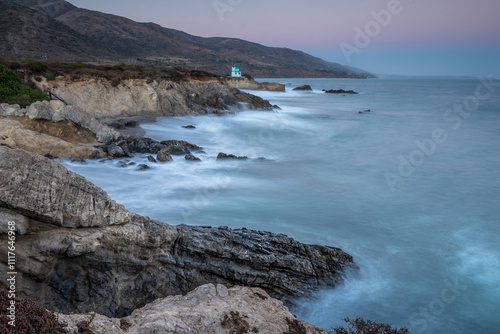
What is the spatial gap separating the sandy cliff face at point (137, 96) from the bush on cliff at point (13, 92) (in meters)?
5.37

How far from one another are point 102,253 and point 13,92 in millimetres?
16059

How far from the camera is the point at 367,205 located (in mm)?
13930

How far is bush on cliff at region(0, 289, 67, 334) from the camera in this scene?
341 centimetres

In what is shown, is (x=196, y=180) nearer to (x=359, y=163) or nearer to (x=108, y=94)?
(x=359, y=163)

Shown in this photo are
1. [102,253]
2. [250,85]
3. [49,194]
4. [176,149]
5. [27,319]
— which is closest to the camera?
[27,319]

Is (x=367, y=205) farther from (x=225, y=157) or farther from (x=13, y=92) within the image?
(x=13, y=92)

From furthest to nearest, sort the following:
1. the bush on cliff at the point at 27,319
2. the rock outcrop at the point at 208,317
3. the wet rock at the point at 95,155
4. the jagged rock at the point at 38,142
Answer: the wet rock at the point at 95,155, the jagged rock at the point at 38,142, the rock outcrop at the point at 208,317, the bush on cliff at the point at 27,319

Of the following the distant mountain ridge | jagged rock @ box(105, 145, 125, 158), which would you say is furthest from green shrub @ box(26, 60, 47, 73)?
the distant mountain ridge

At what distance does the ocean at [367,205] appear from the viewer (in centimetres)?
816

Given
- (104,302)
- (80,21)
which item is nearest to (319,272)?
(104,302)

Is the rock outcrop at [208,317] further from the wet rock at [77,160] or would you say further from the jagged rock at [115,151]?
the jagged rock at [115,151]

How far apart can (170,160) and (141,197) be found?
4.59 metres

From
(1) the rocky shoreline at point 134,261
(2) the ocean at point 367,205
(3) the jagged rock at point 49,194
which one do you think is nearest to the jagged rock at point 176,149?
(2) the ocean at point 367,205

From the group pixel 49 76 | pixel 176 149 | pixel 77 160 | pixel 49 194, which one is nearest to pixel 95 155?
pixel 77 160
